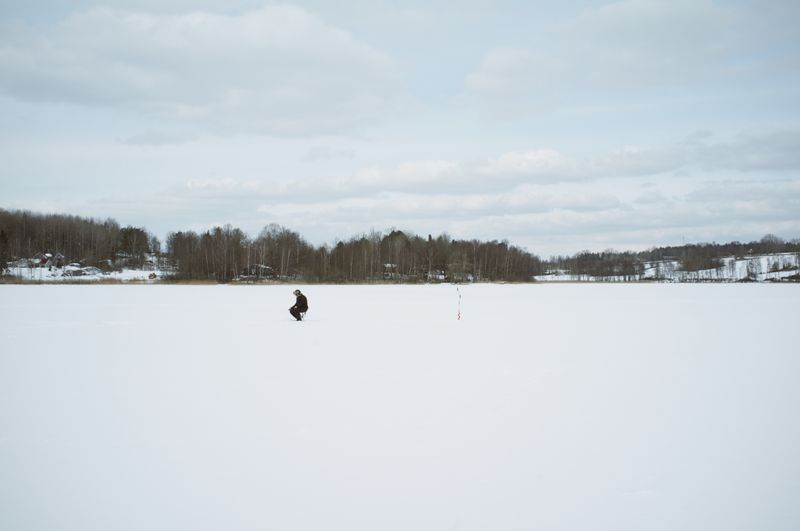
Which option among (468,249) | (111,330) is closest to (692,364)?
(111,330)

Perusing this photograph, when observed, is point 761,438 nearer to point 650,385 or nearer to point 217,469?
point 650,385

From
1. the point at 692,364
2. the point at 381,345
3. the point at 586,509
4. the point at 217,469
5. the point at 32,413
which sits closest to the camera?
the point at 586,509

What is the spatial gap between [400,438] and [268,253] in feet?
279

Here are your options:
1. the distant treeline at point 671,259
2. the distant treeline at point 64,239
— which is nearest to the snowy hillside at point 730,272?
the distant treeline at point 671,259

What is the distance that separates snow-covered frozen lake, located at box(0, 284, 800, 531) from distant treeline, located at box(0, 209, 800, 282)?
69470 mm

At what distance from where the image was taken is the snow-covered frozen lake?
4152 millimetres

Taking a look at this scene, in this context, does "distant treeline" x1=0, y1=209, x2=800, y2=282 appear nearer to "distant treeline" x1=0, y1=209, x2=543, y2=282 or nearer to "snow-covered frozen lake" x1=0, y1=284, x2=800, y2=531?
"distant treeline" x1=0, y1=209, x2=543, y2=282

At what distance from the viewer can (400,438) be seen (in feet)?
18.9

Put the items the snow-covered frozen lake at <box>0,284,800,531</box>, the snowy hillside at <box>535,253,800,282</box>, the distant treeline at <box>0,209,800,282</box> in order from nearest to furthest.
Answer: the snow-covered frozen lake at <box>0,284,800,531</box> → the distant treeline at <box>0,209,800,282</box> → the snowy hillside at <box>535,253,800,282</box>

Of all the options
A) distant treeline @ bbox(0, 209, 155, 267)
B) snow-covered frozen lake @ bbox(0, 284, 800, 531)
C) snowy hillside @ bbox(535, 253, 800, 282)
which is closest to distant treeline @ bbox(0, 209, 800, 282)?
distant treeline @ bbox(0, 209, 155, 267)

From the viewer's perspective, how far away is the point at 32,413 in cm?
675

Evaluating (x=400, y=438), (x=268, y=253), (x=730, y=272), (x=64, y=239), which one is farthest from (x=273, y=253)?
(x=730, y=272)

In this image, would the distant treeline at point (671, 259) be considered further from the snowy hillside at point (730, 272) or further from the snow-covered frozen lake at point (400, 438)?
the snow-covered frozen lake at point (400, 438)

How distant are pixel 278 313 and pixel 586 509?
19744 mm
